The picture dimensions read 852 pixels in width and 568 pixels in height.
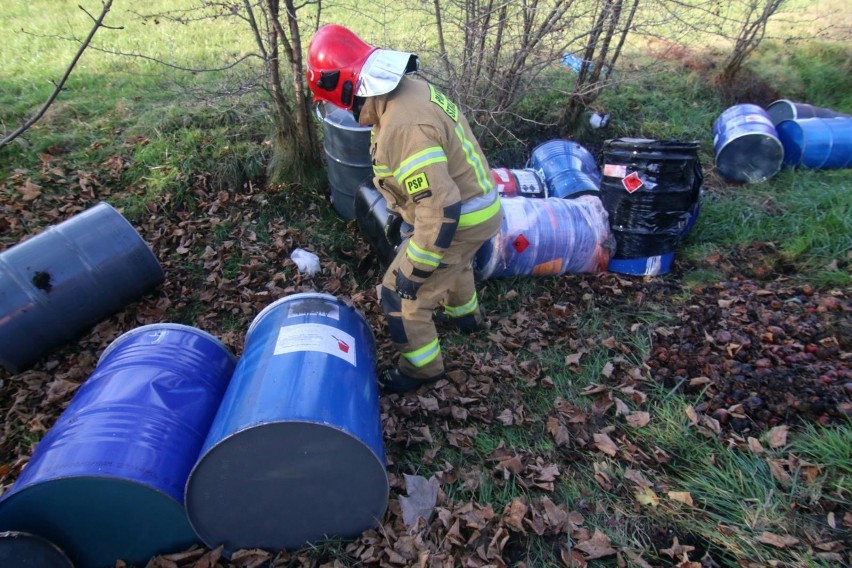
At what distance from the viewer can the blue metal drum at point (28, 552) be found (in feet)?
7.11

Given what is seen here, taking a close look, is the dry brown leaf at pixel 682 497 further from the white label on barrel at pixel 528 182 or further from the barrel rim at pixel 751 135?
the barrel rim at pixel 751 135

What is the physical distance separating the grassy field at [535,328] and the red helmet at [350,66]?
6.28 feet

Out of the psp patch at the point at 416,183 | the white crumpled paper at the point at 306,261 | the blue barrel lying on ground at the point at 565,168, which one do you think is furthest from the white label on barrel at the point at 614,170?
the white crumpled paper at the point at 306,261

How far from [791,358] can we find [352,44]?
332 centimetres

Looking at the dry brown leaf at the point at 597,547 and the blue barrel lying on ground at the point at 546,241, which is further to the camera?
the blue barrel lying on ground at the point at 546,241

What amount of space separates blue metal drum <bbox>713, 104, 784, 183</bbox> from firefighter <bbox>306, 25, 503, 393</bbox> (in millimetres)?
4176

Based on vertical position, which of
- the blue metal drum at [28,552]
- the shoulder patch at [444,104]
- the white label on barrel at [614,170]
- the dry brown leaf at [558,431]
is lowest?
the dry brown leaf at [558,431]

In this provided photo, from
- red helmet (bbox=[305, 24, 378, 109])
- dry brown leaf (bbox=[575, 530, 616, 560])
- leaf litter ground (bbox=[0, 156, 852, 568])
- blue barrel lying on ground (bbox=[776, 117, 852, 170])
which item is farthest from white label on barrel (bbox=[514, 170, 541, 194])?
dry brown leaf (bbox=[575, 530, 616, 560])

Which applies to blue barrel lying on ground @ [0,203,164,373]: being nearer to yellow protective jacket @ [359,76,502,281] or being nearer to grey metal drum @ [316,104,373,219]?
grey metal drum @ [316,104,373,219]

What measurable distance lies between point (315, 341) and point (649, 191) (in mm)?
3167

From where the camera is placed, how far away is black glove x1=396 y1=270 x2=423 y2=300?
3.18 metres

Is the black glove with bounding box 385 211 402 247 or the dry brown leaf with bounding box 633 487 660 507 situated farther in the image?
the black glove with bounding box 385 211 402 247

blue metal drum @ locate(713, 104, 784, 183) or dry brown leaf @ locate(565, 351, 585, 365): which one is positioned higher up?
blue metal drum @ locate(713, 104, 784, 183)

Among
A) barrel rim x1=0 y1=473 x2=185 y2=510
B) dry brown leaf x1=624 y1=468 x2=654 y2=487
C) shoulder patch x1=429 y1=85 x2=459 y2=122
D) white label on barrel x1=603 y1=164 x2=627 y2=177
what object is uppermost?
shoulder patch x1=429 y1=85 x2=459 y2=122
